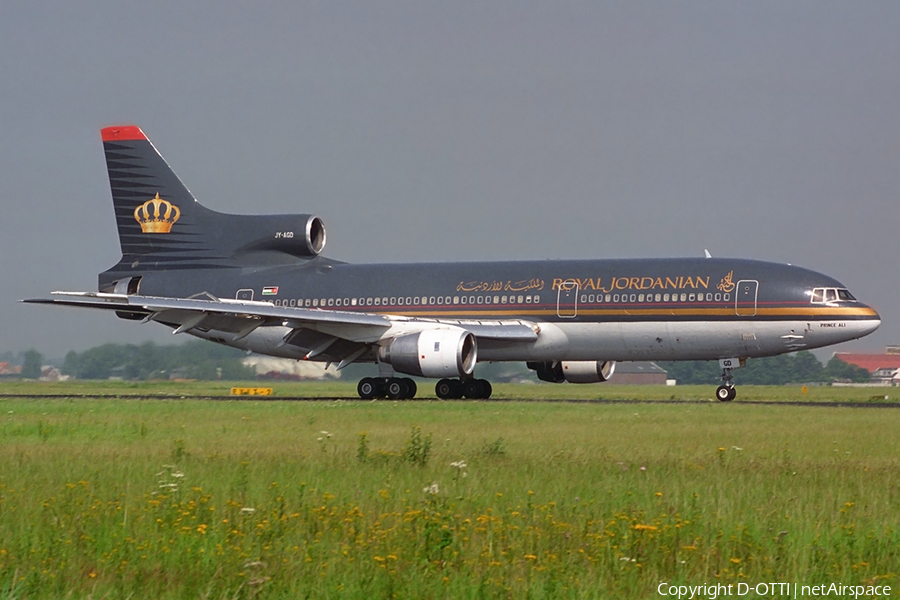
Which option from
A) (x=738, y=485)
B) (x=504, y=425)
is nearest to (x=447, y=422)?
(x=504, y=425)

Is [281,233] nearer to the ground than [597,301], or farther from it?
farther from it

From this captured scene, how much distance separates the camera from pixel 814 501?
33.3 feet

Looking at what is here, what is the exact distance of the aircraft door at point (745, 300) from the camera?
30.1m

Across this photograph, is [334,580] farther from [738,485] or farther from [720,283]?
[720,283]

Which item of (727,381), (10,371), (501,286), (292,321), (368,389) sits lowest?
(368,389)

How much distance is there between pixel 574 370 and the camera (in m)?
36.1

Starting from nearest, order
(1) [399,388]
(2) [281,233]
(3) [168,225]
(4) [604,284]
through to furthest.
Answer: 1. (4) [604,284]
2. (1) [399,388]
3. (2) [281,233]
4. (3) [168,225]

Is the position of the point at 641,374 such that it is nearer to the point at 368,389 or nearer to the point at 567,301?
the point at 567,301

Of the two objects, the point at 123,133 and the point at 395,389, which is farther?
the point at 123,133

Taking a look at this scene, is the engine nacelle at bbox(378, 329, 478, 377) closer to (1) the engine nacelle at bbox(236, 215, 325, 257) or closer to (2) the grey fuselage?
(2) the grey fuselage

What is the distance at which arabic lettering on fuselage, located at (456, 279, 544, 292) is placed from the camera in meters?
32.9

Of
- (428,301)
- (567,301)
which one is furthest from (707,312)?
(428,301)

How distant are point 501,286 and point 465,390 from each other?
138 inches
